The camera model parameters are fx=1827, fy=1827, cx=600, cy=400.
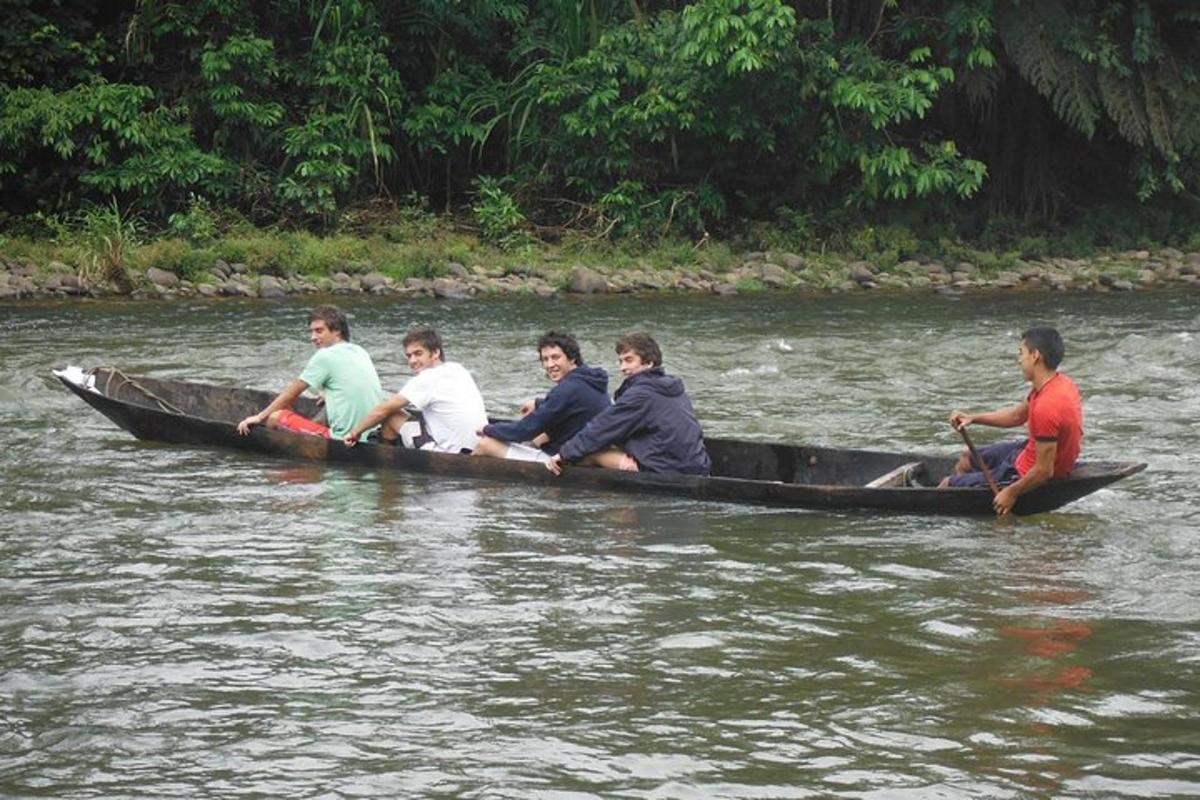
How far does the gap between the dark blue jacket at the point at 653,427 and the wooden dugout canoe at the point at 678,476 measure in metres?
0.13

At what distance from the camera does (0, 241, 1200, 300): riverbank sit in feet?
67.2

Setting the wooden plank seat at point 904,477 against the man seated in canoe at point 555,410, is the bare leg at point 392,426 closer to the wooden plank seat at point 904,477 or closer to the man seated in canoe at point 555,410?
the man seated in canoe at point 555,410

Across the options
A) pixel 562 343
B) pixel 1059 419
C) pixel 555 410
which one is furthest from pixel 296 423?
pixel 1059 419

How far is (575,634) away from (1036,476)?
2925 millimetres

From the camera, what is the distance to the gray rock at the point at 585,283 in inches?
843

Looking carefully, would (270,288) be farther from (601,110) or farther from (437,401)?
(437,401)

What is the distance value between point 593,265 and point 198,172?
16.1 ft

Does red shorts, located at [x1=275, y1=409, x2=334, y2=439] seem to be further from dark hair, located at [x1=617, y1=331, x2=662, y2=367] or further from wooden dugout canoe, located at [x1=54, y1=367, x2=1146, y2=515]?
dark hair, located at [x1=617, y1=331, x2=662, y2=367]

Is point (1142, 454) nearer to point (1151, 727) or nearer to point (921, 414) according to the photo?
point (921, 414)

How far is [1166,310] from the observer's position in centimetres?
1947

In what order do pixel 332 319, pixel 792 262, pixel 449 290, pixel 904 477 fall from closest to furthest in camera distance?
1. pixel 904 477
2. pixel 332 319
3. pixel 449 290
4. pixel 792 262

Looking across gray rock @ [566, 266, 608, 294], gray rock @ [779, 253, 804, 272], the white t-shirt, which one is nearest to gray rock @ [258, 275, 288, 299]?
gray rock @ [566, 266, 608, 294]

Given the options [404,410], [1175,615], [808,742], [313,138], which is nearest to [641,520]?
[404,410]

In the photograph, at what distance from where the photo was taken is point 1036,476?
Answer: 30.6ft
